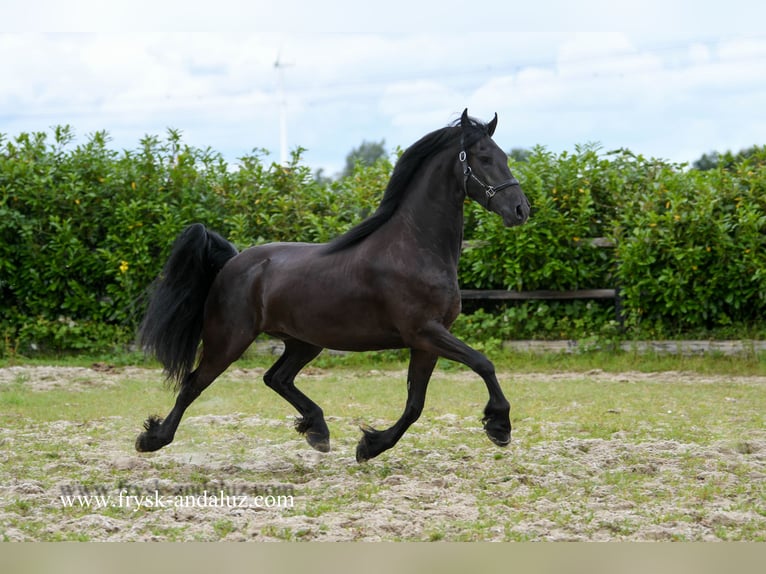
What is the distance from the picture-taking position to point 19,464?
5883mm

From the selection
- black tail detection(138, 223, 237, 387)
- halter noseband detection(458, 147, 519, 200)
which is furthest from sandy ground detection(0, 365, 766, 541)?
halter noseband detection(458, 147, 519, 200)

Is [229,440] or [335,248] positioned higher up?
[335,248]

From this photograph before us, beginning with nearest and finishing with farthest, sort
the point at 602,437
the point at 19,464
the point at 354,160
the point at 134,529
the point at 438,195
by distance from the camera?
the point at 134,529
the point at 438,195
the point at 19,464
the point at 602,437
the point at 354,160

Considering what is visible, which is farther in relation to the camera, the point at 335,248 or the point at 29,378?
the point at 29,378

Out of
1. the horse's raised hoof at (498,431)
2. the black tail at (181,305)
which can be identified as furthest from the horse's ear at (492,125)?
the black tail at (181,305)

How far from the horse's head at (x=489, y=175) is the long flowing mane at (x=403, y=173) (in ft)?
0.30

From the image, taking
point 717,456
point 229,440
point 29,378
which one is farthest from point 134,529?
point 29,378

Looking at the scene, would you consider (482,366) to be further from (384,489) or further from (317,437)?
(317,437)

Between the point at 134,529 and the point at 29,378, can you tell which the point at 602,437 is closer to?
the point at 134,529

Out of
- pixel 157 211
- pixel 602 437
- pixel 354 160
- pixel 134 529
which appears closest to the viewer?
pixel 134 529

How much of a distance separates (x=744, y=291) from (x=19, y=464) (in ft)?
26.5

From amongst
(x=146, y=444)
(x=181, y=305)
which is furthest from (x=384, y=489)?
(x=181, y=305)

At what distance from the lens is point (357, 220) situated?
11.7 m

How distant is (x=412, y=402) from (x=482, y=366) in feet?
1.93
